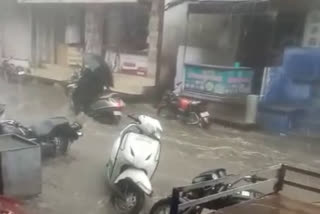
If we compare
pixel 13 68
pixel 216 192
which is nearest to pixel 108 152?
pixel 216 192

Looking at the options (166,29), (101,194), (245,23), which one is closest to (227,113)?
(245,23)

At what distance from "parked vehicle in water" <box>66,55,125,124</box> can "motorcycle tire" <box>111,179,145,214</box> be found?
2.91 m

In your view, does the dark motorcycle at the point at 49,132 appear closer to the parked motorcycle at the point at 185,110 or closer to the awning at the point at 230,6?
the parked motorcycle at the point at 185,110

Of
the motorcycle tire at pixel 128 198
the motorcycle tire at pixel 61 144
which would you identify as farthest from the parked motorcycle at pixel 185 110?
the motorcycle tire at pixel 128 198

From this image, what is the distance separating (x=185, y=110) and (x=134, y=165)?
3.85m

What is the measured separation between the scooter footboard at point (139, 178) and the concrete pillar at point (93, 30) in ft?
14.3

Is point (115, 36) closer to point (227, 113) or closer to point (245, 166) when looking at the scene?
point (227, 113)

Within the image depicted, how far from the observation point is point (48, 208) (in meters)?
3.71

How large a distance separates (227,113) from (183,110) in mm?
890

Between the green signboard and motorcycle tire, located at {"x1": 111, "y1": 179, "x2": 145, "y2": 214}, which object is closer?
motorcycle tire, located at {"x1": 111, "y1": 179, "x2": 145, "y2": 214}

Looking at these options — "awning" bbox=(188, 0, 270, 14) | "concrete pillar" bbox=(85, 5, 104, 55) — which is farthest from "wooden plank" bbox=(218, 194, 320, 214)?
"concrete pillar" bbox=(85, 5, 104, 55)

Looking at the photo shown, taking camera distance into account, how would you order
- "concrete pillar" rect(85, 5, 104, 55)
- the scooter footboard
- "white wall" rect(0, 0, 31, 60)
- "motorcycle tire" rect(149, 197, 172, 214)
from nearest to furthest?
"motorcycle tire" rect(149, 197, 172, 214) < the scooter footboard < "concrete pillar" rect(85, 5, 104, 55) < "white wall" rect(0, 0, 31, 60)

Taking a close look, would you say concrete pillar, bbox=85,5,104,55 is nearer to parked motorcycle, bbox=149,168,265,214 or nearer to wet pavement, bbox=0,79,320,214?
wet pavement, bbox=0,79,320,214

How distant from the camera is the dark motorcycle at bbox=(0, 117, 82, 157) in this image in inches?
186
